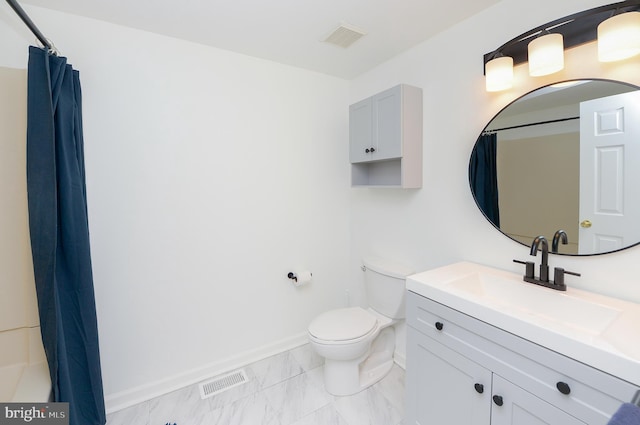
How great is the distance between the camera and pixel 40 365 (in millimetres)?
1469

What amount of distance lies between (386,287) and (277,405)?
1018 millimetres

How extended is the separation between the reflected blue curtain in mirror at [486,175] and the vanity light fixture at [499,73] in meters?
0.24

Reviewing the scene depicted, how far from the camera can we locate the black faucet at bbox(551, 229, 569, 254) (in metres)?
1.31

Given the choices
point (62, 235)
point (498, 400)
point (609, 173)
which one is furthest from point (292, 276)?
point (609, 173)

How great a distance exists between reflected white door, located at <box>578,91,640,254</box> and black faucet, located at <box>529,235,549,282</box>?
0.43 ft

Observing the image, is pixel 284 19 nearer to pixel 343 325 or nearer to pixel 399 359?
pixel 343 325

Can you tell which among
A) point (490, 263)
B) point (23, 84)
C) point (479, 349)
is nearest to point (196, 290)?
point (23, 84)

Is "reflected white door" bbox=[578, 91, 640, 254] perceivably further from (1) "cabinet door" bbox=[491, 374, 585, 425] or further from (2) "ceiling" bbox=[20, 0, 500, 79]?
(2) "ceiling" bbox=[20, 0, 500, 79]

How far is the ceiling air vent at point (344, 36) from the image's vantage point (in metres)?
1.75

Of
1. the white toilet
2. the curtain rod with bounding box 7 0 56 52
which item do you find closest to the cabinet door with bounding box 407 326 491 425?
the white toilet

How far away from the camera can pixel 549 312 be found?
1.25m

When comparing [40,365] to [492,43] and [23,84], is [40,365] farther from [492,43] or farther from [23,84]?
[492,43]

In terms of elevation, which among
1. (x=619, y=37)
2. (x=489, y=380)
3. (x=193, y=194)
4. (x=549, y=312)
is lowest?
(x=489, y=380)

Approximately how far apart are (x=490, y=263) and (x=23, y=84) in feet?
8.49
